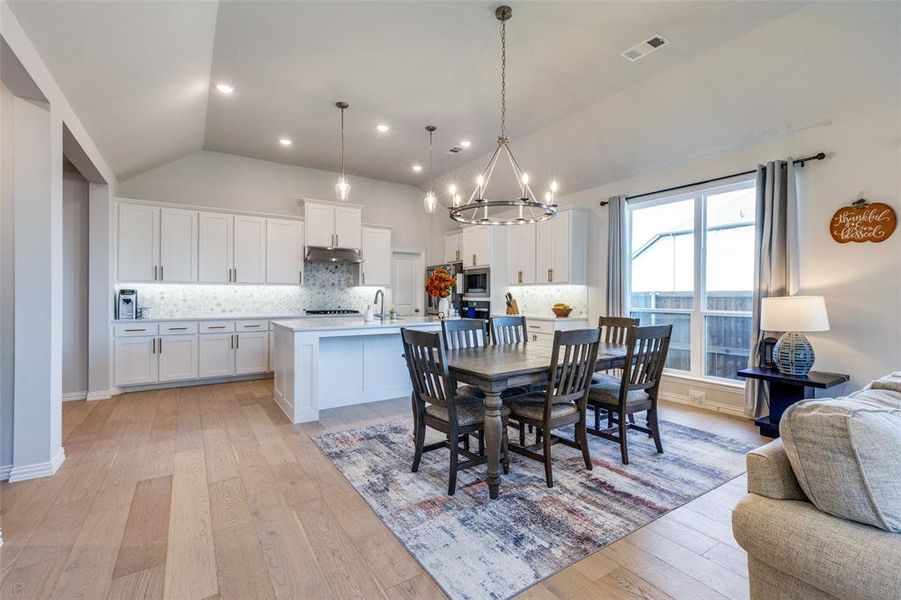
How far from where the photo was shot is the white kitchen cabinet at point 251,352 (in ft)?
19.0

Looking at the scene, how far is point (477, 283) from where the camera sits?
23.2 ft

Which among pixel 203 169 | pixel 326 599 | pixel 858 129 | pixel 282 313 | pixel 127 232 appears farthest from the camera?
pixel 282 313

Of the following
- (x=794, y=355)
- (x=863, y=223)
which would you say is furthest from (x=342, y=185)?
(x=863, y=223)

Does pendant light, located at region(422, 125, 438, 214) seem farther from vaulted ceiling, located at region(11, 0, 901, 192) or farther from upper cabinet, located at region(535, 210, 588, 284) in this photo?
upper cabinet, located at region(535, 210, 588, 284)

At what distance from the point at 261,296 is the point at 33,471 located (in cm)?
386

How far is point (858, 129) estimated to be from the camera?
347 centimetres

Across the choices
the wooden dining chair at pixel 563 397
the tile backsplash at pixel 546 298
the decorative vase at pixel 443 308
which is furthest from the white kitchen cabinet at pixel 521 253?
the wooden dining chair at pixel 563 397

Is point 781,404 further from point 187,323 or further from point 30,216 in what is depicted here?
point 187,323

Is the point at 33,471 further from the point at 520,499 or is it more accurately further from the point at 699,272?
the point at 699,272

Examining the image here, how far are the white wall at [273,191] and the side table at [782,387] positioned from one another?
569 cm

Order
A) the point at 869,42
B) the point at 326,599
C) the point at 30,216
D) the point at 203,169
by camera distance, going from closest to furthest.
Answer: the point at 326,599 → the point at 30,216 → the point at 869,42 → the point at 203,169

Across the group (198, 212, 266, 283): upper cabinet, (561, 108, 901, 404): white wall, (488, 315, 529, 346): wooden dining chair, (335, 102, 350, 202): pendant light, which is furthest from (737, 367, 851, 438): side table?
(198, 212, 266, 283): upper cabinet

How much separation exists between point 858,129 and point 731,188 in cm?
108

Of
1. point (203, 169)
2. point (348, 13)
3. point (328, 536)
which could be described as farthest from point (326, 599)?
point (203, 169)
